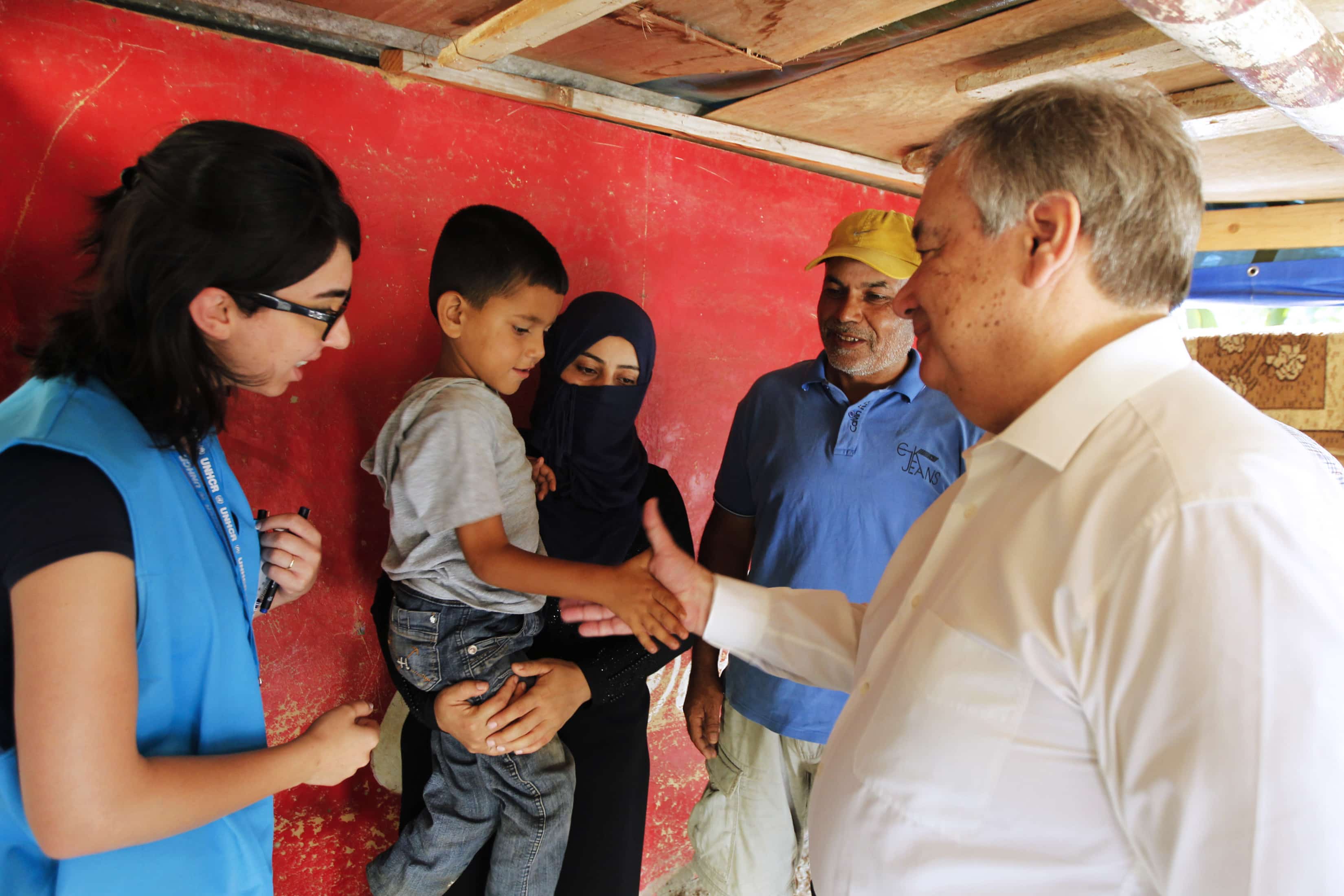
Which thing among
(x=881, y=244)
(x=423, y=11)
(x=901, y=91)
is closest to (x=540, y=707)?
(x=881, y=244)

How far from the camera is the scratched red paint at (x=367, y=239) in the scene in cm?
159

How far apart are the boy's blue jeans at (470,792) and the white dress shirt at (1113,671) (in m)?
0.77

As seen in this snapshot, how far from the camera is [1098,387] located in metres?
1.07

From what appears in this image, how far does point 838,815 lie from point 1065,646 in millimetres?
496

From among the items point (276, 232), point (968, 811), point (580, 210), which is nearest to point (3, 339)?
point (276, 232)

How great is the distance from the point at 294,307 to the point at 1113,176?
4.09ft

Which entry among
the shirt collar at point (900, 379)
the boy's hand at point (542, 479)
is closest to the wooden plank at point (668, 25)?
the shirt collar at point (900, 379)

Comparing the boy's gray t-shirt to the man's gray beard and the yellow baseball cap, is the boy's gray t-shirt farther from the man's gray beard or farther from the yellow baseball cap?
the yellow baseball cap

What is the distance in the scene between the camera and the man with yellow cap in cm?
210

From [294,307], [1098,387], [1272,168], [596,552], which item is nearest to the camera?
[1098,387]

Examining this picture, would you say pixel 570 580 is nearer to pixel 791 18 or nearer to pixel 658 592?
pixel 658 592

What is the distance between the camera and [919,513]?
2.09 meters

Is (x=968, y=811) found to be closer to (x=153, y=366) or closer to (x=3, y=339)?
(x=153, y=366)

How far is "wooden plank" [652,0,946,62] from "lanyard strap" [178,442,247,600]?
1.41 m
